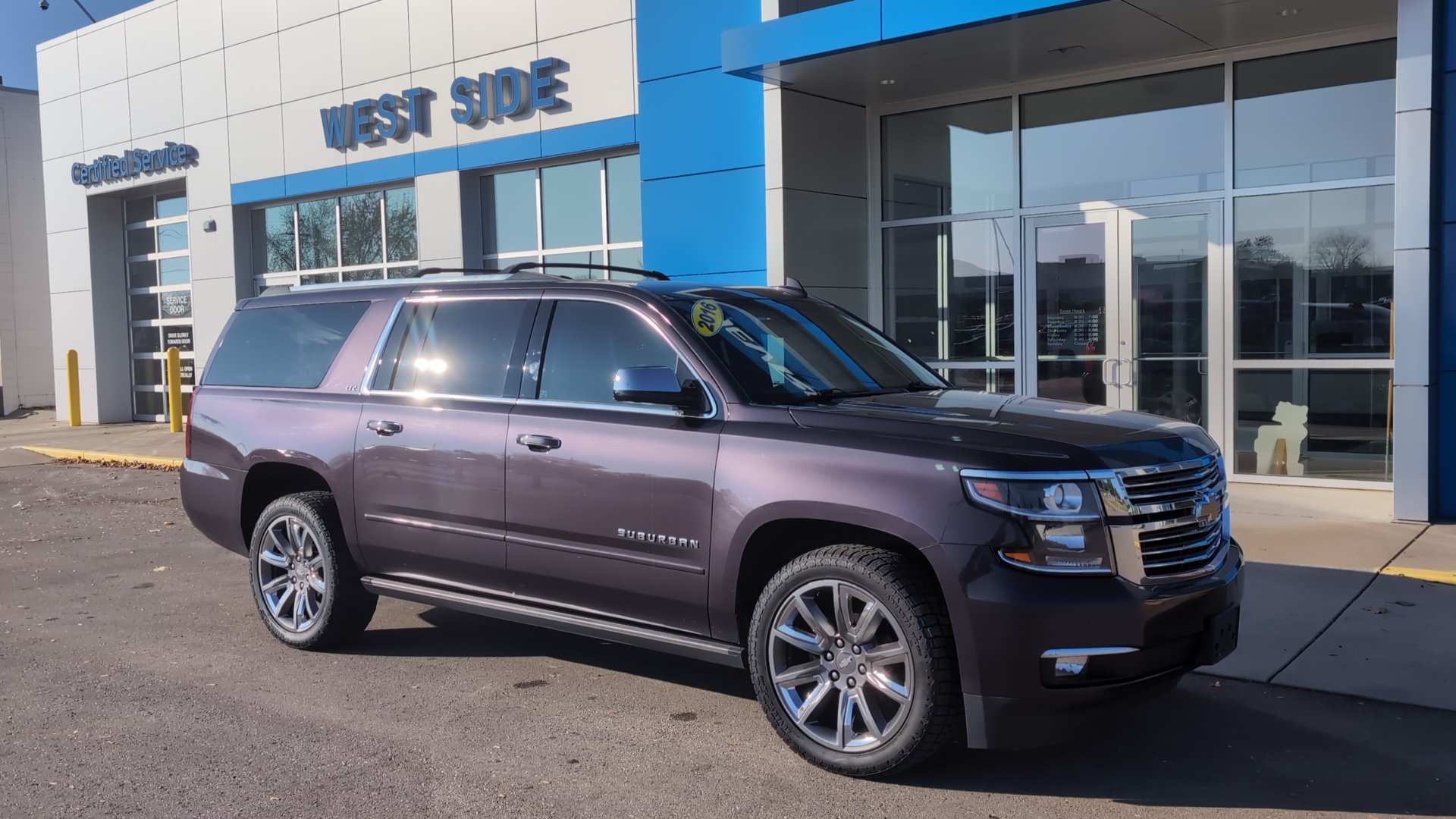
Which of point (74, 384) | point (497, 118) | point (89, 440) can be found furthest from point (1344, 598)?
point (74, 384)

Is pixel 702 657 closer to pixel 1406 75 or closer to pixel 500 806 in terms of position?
pixel 500 806

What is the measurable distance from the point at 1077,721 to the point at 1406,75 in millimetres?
6996

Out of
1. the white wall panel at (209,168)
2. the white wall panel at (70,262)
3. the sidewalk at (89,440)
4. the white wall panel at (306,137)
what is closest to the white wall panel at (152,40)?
the white wall panel at (209,168)

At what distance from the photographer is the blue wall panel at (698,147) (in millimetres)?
12438

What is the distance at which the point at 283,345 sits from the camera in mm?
6609

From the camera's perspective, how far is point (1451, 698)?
5125 millimetres

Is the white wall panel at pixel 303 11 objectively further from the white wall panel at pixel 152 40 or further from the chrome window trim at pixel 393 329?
the chrome window trim at pixel 393 329

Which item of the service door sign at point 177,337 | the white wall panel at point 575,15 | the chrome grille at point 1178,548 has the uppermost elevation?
the white wall panel at point 575,15

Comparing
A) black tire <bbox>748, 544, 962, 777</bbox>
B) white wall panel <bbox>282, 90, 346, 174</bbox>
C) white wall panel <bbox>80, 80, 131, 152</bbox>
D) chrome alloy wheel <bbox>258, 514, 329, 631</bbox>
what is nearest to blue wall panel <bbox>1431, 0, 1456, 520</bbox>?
black tire <bbox>748, 544, 962, 777</bbox>

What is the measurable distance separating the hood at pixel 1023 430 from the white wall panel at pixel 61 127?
21775 millimetres

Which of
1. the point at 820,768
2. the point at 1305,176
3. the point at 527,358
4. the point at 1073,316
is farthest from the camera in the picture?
the point at 1073,316

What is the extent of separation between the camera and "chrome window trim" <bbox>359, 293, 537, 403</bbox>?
560 cm

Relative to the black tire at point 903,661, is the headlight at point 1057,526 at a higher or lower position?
higher

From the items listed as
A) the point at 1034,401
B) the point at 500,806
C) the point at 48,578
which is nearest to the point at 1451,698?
the point at 1034,401
